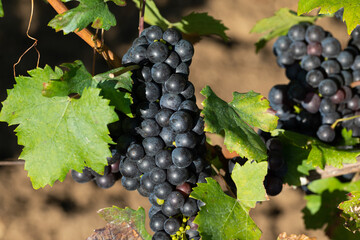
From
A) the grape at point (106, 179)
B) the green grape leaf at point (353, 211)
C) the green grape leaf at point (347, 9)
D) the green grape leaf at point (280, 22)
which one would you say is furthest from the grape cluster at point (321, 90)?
the grape at point (106, 179)

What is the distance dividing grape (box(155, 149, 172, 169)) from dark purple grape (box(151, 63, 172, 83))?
0.22m

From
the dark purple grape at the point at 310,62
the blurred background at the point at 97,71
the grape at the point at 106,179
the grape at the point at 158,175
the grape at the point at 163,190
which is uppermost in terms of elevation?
the dark purple grape at the point at 310,62

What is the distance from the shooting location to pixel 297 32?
5.51 feet

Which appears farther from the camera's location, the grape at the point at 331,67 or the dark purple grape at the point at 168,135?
the grape at the point at 331,67

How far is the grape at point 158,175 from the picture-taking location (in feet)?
3.84

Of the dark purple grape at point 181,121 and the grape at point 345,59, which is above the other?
the grape at point 345,59

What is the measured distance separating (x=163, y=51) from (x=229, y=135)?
32 cm

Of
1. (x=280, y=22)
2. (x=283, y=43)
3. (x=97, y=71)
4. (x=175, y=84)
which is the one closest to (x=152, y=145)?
(x=175, y=84)

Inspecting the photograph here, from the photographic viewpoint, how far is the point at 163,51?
1.14 m

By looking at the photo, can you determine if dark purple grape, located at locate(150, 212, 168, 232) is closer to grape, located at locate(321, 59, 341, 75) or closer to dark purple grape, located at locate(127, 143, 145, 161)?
dark purple grape, located at locate(127, 143, 145, 161)

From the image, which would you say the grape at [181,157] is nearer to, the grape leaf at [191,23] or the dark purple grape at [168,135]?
the dark purple grape at [168,135]

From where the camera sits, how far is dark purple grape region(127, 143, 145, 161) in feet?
3.84

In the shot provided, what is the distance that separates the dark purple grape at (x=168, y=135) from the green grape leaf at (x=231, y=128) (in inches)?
5.4

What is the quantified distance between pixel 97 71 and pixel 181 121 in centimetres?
194
